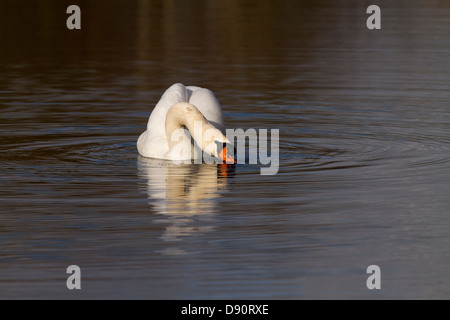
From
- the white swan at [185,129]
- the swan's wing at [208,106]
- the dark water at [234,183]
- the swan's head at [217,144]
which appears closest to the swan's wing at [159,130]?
the white swan at [185,129]

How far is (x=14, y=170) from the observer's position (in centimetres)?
1298

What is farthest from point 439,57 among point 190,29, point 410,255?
point 410,255

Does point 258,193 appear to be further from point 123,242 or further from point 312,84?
point 312,84

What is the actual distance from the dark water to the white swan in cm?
29

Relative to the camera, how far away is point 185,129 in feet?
46.4

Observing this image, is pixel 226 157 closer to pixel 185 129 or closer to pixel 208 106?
pixel 185 129

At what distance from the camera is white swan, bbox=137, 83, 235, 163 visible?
13078 millimetres

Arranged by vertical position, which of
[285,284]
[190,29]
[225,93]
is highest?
[190,29]

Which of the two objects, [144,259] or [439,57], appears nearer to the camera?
[144,259]

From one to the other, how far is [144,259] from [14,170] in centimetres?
441

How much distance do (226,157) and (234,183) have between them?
94 cm

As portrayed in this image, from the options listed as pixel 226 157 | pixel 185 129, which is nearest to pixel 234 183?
pixel 226 157

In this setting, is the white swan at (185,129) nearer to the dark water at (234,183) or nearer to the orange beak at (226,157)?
the orange beak at (226,157)

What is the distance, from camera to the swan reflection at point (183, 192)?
404 inches
